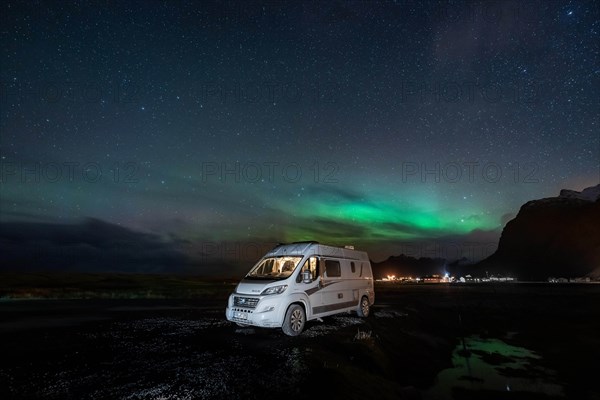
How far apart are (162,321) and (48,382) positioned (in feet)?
27.8

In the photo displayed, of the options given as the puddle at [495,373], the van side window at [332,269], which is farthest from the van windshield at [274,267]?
the puddle at [495,373]

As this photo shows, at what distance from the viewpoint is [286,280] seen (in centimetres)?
1116

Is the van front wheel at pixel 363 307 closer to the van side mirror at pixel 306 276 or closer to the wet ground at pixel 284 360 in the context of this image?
the wet ground at pixel 284 360

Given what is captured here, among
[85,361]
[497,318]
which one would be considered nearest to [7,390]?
[85,361]

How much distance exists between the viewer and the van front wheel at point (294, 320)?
11031 mm

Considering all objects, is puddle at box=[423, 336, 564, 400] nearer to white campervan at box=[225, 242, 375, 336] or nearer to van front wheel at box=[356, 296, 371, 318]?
van front wheel at box=[356, 296, 371, 318]

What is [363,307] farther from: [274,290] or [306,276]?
[274,290]

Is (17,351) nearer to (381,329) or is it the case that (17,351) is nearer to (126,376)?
(126,376)

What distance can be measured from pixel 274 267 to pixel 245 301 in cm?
222

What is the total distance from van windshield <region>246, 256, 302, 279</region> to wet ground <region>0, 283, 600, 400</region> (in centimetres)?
207

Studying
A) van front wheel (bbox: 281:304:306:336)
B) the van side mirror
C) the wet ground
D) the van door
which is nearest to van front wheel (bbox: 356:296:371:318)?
the wet ground

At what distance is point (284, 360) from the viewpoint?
8.48 m

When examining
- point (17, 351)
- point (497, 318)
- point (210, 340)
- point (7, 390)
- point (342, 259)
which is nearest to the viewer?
point (7, 390)

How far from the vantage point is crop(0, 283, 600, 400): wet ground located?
698 centimetres
